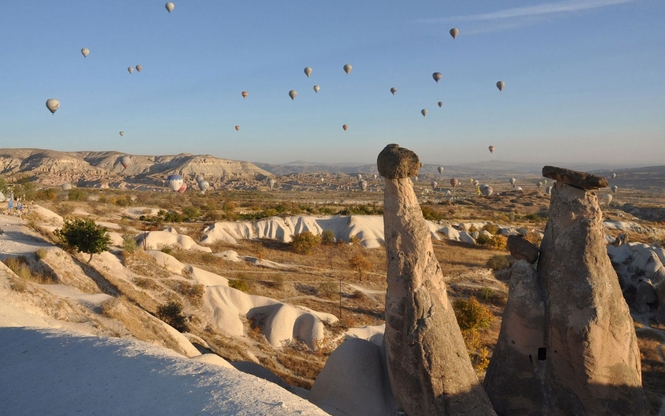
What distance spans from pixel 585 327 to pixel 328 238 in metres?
31.0

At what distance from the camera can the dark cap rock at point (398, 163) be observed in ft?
29.1

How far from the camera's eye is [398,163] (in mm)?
8852

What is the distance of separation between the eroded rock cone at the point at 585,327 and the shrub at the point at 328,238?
1185 inches

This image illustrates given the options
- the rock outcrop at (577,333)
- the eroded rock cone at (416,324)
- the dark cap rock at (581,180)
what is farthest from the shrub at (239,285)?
the dark cap rock at (581,180)

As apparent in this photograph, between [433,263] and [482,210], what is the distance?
2604 inches

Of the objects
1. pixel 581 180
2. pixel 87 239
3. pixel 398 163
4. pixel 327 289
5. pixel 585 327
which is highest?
pixel 398 163

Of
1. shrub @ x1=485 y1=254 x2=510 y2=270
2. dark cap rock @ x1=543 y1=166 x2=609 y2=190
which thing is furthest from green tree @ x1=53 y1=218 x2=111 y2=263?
shrub @ x1=485 y1=254 x2=510 y2=270

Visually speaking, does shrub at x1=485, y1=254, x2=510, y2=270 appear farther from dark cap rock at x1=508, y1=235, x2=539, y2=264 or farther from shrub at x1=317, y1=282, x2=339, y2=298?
dark cap rock at x1=508, y1=235, x2=539, y2=264

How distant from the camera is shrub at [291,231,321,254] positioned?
3603 cm

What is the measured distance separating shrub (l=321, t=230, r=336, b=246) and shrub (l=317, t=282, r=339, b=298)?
12340 mm

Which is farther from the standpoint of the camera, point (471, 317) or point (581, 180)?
point (471, 317)

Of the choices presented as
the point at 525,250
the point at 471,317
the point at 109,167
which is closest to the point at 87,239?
the point at 471,317

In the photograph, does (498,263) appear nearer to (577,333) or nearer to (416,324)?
(577,333)

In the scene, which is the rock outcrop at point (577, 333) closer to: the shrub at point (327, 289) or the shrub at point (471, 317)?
the shrub at point (471, 317)
